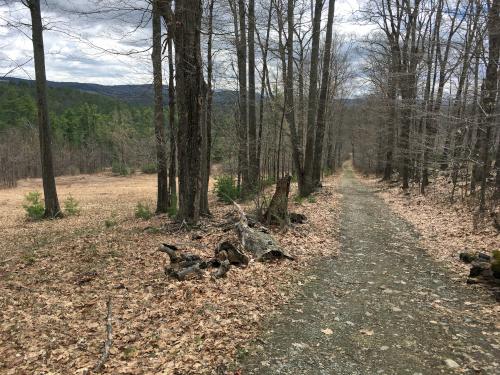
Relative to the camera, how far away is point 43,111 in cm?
1398

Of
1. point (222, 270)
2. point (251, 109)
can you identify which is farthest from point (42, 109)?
point (222, 270)

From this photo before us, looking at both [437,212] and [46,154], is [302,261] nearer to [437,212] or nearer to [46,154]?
[437,212]

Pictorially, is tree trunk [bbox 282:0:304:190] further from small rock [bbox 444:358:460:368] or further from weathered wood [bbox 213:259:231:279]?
small rock [bbox 444:358:460:368]

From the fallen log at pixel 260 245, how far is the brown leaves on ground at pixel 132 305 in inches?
11.5

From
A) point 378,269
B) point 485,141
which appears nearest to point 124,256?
point 378,269

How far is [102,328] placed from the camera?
4758 millimetres

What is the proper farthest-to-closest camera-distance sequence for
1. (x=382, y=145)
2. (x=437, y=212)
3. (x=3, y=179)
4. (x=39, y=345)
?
(x=3, y=179) < (x=382, y=145) < (x=437, y=212) < (x=39, y=345)

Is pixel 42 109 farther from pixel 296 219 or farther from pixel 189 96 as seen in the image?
pixel 296 219

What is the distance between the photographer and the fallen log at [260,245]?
7625 mm

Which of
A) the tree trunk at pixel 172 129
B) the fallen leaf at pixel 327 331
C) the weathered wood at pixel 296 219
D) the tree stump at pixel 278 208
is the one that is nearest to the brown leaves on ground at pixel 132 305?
the fallen leaf at pixel 327 331

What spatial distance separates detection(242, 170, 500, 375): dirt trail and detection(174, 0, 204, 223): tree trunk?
3.93 metres

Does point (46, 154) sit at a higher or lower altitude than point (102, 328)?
higher

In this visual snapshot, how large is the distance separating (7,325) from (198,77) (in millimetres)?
6366

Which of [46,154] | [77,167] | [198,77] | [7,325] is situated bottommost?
[77,167]
